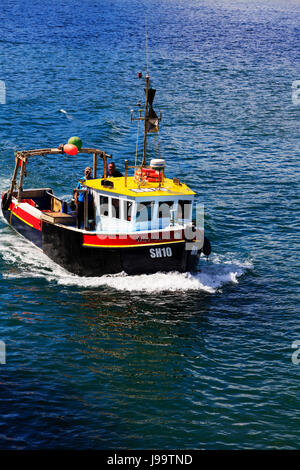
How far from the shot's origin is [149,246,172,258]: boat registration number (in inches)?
985

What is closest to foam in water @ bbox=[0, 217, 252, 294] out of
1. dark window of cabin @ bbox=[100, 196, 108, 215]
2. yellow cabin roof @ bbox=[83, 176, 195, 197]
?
dark window of cabin @ bbox=[100, 196, 108, 215]

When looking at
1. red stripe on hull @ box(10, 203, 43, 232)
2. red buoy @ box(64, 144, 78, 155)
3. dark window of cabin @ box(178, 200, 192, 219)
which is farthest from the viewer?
red stripe on hull @ box(10, 203, 43, 232)

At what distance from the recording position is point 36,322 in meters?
23.3

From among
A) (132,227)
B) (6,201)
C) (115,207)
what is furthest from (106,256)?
(6,201)

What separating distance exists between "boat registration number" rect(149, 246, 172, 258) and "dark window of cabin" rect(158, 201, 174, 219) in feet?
4.71

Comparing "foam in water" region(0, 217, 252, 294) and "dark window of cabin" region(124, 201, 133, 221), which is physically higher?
"dark window of cabin" region(124, 201, 133, 221)

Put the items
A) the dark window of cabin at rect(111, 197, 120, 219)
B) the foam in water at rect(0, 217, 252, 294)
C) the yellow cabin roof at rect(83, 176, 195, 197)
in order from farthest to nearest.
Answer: the dark window of cabin at rect(111, 197, 120, 219)
the foam in water at rect(0, 217, 252, 294)
the yellow cabin roof at rect(83, 176, 195, 197)

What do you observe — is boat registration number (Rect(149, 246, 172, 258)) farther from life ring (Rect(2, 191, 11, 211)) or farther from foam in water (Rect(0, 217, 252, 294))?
life ring (Rect(2, 191, 11, 211))

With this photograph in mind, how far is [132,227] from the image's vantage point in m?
25.7

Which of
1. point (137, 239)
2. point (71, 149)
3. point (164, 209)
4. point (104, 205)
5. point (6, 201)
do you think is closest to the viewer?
point (137, 239)

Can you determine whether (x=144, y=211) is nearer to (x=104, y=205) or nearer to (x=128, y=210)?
(x=128, y=210)

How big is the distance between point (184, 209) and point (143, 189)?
1754 millimetres

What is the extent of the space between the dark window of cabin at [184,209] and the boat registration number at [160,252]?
174 centimetres
